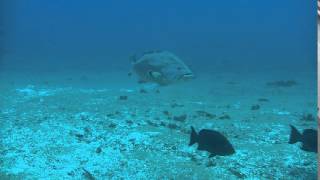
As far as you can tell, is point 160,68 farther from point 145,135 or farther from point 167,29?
point 167,29

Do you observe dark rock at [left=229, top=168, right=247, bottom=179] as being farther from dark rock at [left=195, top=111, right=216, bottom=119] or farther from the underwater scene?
dark rock at [left=195, top=111, right=216, bottom=119]

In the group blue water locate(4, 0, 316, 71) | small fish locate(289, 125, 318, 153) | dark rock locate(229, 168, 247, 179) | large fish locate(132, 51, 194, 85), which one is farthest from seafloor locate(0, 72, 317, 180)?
blue water locate(4, 0, 316, 71)

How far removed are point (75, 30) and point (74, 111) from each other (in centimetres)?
3228

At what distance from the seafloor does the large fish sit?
0.84 metres

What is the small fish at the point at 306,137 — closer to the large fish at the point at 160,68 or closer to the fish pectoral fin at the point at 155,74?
the large fish at the point at 160,68

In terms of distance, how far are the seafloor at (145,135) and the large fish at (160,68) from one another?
2.75ft

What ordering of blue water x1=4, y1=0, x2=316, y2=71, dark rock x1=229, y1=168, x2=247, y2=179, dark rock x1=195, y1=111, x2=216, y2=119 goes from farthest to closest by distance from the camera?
blue water x1=4, y1=0, x2=316, y2=71, dark rock x1=195, y1=111, x2=216, y2=119, dark rock x1=229, y1=168, x2=247, y2=179

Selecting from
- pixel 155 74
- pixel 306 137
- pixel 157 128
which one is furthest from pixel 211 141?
pixel 157 128

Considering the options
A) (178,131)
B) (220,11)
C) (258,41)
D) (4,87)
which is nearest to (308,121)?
(178,131)

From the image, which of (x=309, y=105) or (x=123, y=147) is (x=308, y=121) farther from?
(x=123, y=147)

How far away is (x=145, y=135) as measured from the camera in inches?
222

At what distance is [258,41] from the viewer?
34.3 meters

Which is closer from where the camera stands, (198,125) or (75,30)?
(198,125)

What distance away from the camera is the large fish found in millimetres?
4895
